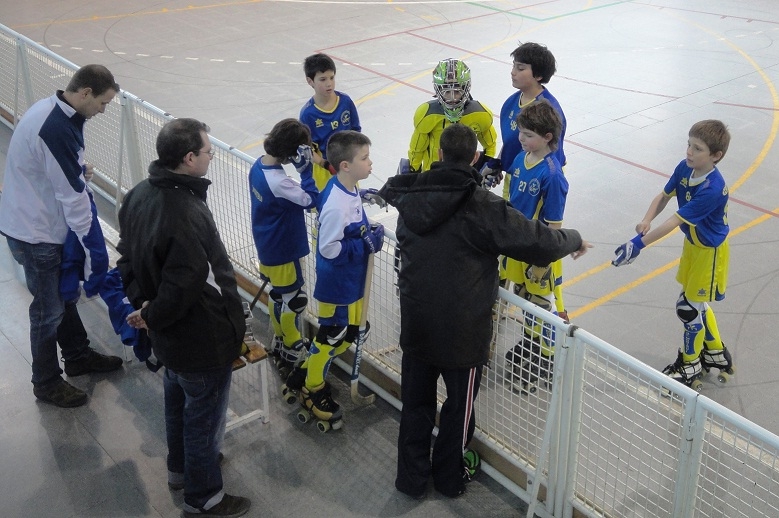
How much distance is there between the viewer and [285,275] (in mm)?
5207

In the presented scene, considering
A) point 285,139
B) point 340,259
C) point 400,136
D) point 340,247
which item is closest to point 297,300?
point 340,259

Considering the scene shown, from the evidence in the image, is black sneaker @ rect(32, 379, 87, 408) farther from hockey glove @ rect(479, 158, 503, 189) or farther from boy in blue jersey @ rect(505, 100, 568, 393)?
hockey glove @ rect(479, 158, 503, 189)

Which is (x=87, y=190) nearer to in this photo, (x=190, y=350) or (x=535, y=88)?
(x=190, y=350)

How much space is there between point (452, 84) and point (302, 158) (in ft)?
3.80

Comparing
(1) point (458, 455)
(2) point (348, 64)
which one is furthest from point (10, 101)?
(1) point (458, 455)

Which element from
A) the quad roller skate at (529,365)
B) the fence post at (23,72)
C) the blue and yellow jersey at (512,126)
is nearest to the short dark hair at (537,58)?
the blue and yellow jersey at (512,126)

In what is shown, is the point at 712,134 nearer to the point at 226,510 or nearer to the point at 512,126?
the point at 512,126

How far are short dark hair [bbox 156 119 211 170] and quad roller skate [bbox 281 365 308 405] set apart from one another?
184cm

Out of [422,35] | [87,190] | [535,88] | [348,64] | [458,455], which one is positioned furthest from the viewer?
[422,35]

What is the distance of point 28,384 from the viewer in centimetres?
534

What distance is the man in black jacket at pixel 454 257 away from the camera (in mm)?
3814

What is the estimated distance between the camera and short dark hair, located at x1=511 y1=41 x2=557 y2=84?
5434 mm

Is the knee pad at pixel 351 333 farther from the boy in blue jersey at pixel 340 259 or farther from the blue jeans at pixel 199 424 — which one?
the blue jeans at pixel 199 424

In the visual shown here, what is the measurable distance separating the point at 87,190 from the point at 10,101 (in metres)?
5.56
